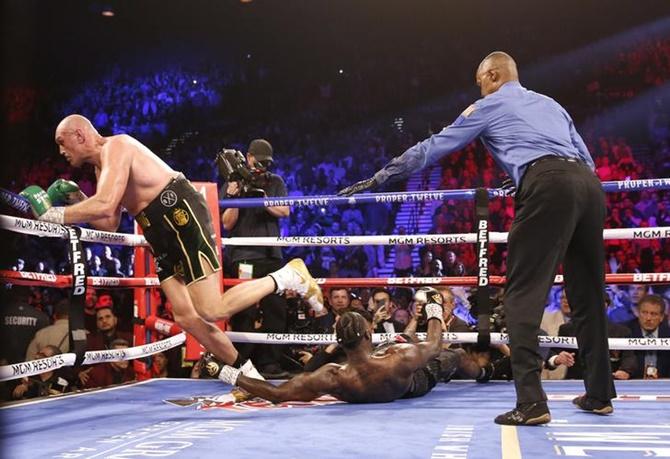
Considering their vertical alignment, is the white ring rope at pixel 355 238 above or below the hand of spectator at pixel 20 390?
above

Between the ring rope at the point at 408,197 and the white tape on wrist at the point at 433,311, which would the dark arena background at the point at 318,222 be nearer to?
the ring rope at the point at 408,197

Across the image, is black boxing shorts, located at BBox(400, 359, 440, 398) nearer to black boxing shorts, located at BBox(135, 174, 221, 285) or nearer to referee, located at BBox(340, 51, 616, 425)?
referee, located at BBox(340, 51, 616, 425)

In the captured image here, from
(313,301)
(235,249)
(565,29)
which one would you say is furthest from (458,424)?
(565,29)

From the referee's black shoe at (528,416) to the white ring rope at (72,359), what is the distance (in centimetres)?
135

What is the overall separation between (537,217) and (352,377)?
914mm

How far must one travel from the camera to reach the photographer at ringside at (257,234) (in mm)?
3584

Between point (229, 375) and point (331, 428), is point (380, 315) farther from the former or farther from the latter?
point (331, 428)

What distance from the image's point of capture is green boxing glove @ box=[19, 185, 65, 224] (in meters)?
2.21

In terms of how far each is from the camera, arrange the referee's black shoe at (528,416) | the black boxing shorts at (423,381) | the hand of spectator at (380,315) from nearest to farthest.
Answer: the referee's black shoe at (528,416)
the black boxing shorts at (423,381)
the hand of spectator at (380,315)

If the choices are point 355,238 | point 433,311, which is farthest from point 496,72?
point 355,238

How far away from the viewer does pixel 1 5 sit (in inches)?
21.2

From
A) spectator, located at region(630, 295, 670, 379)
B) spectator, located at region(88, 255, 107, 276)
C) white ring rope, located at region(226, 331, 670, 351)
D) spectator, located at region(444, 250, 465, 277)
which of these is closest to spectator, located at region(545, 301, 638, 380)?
spectator, located at region(630, 295, 670, 379)

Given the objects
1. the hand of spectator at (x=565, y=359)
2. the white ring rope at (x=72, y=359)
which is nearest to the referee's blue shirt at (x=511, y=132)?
the hand of spectator at (x=565, y=359)

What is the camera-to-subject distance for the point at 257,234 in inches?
148
